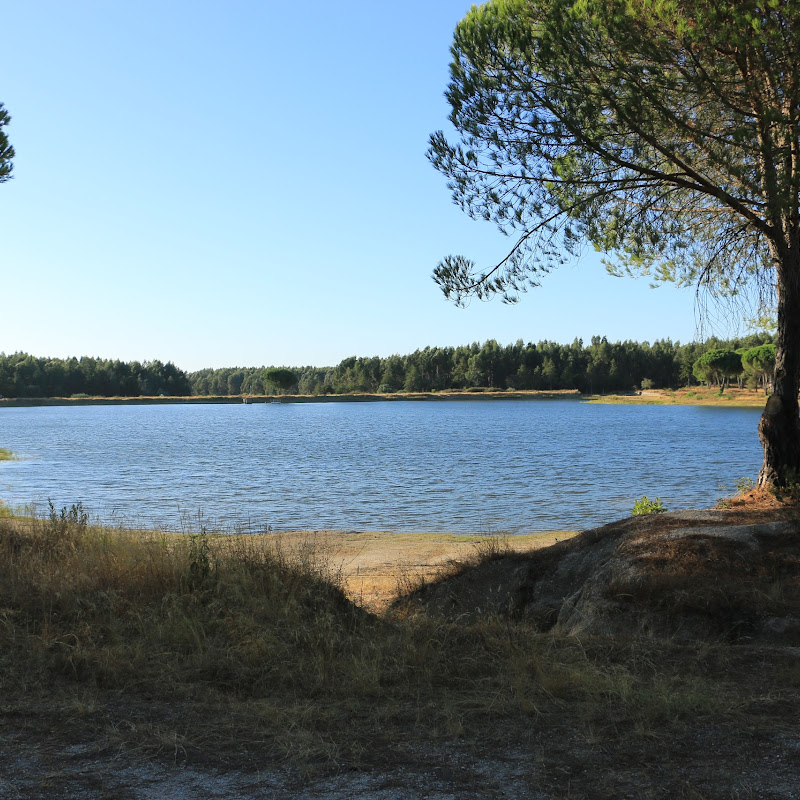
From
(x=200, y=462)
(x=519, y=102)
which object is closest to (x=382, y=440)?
(x=200, y=462)

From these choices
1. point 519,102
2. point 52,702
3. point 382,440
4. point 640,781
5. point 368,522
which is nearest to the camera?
point 640,781

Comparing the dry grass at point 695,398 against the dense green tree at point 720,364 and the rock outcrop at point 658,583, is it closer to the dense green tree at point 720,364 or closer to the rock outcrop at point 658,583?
the dense green tree at point 720,364

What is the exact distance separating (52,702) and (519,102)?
10.2 meters

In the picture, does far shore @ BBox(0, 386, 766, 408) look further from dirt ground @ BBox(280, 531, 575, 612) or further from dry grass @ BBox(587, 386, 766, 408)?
dirt ground @ BBox(280, 531, 575, 612)

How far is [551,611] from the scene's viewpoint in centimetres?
1050

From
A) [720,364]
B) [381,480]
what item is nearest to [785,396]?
[381,480]

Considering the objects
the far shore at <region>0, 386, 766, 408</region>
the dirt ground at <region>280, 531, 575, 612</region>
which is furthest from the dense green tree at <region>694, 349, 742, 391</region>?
the dirt ground at <region>280, 531, 575, 612</region>

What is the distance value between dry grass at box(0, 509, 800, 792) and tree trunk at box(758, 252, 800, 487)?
313 inches

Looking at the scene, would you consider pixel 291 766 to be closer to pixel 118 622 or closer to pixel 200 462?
pixel 118 622

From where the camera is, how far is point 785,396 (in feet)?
43.6

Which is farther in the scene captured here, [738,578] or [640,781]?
[738,578]

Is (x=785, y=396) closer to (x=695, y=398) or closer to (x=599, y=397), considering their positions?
(x=695, y=398)

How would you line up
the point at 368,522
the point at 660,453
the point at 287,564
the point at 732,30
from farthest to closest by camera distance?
the point at 660,453, the point at 368,522, the point at 732,30, the point at 287,564

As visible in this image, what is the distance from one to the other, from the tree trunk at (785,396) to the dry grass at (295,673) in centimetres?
795
